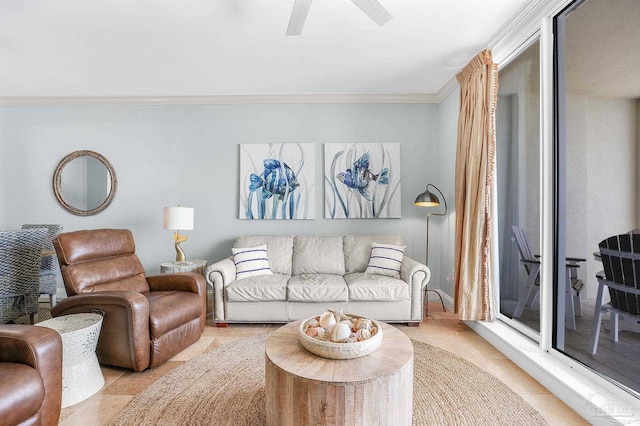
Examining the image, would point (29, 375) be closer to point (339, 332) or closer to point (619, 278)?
point (339, 332)

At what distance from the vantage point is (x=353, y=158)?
4.07 m

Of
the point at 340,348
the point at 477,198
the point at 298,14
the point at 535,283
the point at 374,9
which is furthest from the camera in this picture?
the point at 477,198

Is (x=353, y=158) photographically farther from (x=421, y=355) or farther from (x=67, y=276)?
(x=67, y=276)

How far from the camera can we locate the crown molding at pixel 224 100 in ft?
13.4

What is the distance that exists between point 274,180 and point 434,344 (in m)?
2.53

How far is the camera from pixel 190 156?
4.17 meters

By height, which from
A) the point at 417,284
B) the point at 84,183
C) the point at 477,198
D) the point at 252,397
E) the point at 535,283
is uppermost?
the point at 84,183

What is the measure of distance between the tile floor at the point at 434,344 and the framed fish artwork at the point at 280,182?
1.42 m

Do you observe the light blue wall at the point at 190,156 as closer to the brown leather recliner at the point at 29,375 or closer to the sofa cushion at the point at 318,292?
the sofa cushion at the point at 318,292

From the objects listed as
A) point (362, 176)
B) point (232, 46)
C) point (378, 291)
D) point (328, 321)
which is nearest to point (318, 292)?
point (378, 291)

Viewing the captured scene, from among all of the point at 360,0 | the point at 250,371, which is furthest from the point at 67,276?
the point at 360,0

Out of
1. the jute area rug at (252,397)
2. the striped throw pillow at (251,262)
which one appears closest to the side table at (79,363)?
the jute area rug at (252,397)

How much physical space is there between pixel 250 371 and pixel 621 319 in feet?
7.59

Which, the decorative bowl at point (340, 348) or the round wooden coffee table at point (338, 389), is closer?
the round wooden coffee table at point (338, 389)
